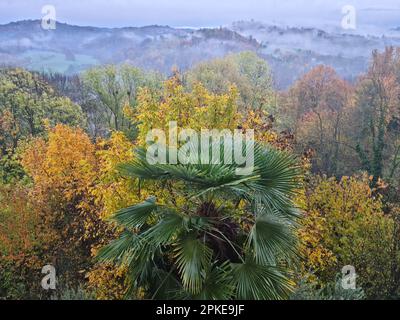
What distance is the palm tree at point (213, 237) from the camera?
Result: 516 centimetres

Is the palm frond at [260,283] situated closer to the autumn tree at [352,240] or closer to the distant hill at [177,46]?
the autumn tree at [352,240]

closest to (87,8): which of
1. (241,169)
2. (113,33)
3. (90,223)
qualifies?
(113,33)

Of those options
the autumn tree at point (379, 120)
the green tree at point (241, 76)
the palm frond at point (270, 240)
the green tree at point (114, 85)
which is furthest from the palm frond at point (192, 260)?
the green tree at point (241, 76)

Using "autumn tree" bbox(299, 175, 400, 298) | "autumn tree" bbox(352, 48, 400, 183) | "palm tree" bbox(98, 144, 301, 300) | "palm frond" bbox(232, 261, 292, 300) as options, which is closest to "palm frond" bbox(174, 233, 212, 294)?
"palm tree" bbox(98, 144, 301, 300)

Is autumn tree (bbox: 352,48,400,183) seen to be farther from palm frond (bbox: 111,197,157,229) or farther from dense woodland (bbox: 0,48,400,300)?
palm frond (bbox: 111,197,157,229)

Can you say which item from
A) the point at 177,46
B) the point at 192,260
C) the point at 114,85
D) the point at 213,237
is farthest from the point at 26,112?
the point at 177,46

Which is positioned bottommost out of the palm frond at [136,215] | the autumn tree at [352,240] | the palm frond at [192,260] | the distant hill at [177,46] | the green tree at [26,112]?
the autumn tree at [352,240]

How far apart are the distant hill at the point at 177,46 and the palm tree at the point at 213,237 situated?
108 ft

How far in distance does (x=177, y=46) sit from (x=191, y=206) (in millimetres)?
45748

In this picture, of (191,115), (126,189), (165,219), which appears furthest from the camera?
(191,115)

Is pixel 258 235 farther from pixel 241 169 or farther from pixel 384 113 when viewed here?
pixel 384 113

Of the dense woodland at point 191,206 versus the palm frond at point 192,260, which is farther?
the dense woodland at point 191,206

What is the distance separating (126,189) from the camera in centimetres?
788

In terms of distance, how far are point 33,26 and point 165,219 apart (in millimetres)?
34963
